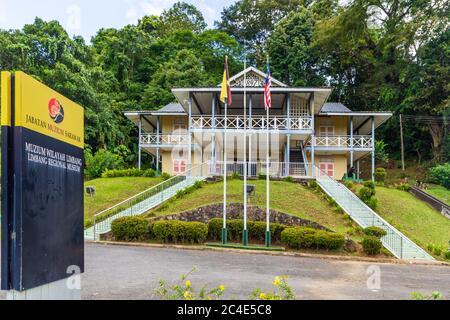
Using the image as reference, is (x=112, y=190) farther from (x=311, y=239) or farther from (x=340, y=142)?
(x=340, y=142)

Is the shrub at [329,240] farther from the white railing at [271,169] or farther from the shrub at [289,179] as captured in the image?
the white railing at [271,169]

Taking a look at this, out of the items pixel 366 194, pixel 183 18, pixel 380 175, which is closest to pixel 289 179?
pixel 366 194

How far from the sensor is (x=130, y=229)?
17156 millimetres

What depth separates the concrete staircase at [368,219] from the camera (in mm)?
16766

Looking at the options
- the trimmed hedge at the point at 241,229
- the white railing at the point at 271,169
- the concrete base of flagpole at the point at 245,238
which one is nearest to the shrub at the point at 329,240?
the trimmed hedge at the point at 241,229

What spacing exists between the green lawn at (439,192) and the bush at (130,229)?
19.6 metres

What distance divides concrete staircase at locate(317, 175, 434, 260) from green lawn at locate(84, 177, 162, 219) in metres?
10.3

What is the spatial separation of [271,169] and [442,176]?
15.0 meters

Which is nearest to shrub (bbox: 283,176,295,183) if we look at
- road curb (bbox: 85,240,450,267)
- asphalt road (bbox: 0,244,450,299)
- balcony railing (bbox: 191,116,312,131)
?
balcony railing (bbox: 191,116,312,131)

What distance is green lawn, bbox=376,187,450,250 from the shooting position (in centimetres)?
1933

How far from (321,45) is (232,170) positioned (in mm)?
24223

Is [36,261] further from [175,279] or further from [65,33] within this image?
[65,33]
